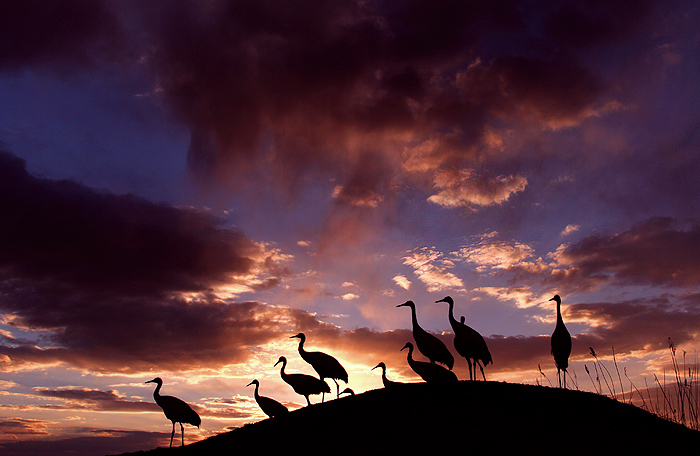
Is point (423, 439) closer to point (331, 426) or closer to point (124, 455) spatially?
point (331, 426)

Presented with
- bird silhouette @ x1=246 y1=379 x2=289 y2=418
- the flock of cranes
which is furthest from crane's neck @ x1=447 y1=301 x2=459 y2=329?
bird silhouette @ x1=246 y1=379 x2=289 y2=418

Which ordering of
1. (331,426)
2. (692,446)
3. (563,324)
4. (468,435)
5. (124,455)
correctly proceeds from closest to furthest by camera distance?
1. (468,435)
2. (692,446)
3. (331,426)
4. (124,455)
5. (563,324)

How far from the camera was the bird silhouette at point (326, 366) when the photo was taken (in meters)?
24.8

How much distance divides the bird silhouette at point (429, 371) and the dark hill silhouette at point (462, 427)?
7.05 ft

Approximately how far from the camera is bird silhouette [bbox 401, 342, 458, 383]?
68.6 ft

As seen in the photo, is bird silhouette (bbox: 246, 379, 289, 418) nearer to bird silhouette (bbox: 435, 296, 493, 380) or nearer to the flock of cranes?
the flock of cranes

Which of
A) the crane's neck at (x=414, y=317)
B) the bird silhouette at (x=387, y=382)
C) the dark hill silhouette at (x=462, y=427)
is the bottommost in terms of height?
the dark hill silhouette at (x=462, y=427)

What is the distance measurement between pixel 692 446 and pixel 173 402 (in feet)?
83.2

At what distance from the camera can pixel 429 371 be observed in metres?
21.8

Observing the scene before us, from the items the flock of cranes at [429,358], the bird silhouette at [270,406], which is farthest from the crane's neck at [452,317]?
the bird silhouette at [270,406]

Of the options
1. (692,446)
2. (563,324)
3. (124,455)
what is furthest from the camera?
(563,324)

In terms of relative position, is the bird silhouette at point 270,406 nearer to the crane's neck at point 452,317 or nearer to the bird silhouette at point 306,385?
the bird silhouette at point 306,385

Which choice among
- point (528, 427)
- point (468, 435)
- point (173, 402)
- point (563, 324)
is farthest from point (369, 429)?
point (173, 402)

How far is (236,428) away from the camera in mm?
19250
